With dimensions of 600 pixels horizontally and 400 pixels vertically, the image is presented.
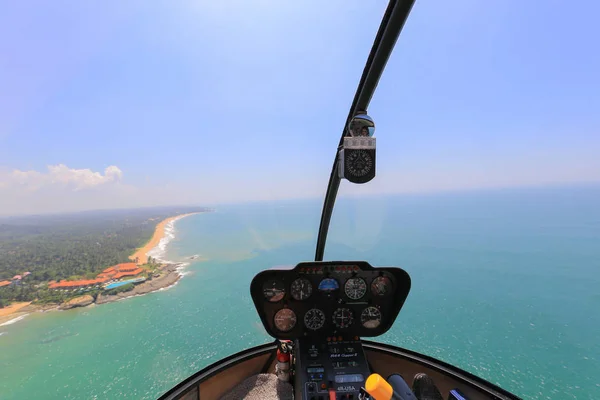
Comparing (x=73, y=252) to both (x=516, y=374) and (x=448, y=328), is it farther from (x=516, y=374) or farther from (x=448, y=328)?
(x=516, y=374)

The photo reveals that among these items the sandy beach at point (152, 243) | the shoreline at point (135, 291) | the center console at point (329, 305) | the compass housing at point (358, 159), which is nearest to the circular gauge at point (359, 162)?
the compass housing at point (358, 159)

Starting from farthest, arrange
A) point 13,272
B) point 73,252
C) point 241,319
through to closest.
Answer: point 73,252 → point 13,272 → point 241,319

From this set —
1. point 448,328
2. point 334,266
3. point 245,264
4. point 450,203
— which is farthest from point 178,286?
point 450,203

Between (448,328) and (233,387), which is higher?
(233,387)

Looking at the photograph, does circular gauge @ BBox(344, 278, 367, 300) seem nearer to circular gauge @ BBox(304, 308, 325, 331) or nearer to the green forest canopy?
circular gauge @ BBox(304, 308, 325, 331)

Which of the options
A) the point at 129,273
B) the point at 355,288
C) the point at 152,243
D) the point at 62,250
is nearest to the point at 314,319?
the point at 355,288

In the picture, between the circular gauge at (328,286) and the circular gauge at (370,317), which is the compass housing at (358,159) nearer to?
the circular gauge at (328,286)
